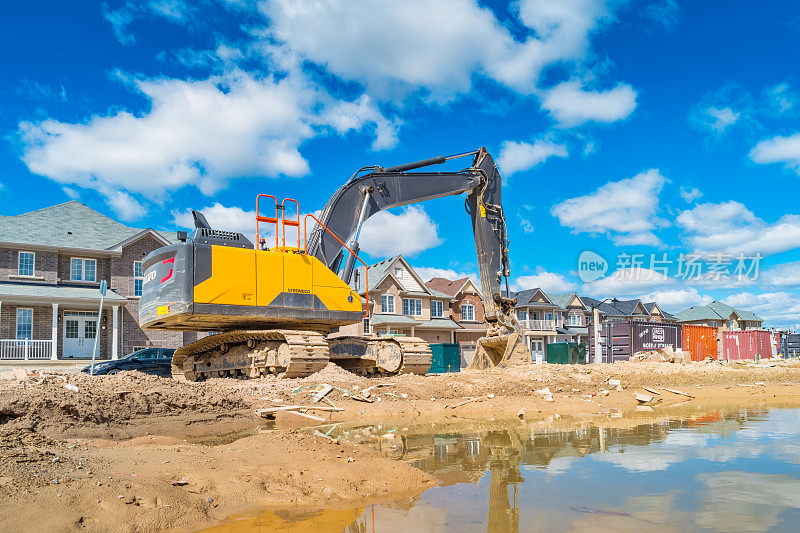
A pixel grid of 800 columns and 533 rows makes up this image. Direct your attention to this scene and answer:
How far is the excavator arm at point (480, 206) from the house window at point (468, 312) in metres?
32.7

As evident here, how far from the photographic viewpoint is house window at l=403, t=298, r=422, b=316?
1818 inches

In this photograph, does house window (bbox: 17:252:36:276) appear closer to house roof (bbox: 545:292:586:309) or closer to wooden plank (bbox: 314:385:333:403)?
wooden plank (bbox: 314:385:333:403)

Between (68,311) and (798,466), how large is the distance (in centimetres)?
3210

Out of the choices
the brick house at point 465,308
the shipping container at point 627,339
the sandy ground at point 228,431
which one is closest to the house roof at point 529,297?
the brick house at point 465,308

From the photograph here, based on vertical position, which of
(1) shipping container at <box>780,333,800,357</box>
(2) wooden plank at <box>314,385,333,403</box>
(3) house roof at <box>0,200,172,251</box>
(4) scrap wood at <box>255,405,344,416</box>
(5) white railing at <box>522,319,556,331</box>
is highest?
(3) house roof at <box>0,200,172,251</box>

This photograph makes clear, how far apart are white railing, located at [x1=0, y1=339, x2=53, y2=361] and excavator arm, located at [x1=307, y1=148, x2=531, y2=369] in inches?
838

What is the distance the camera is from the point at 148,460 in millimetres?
5809

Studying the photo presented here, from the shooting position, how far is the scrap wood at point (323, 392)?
11492 mm

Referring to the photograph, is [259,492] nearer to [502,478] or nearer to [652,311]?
[502,478]

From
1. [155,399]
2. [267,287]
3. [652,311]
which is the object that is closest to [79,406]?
[155,399]

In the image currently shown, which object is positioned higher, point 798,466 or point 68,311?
point 68,311

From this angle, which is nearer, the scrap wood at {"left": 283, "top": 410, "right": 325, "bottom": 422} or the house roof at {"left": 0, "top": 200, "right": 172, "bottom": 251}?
the scrap wood at {"left": 283, "top": 410, "right": 325, "bottom": 422}

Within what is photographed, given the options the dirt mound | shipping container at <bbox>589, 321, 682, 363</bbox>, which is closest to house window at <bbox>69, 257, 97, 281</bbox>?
the dirt mound

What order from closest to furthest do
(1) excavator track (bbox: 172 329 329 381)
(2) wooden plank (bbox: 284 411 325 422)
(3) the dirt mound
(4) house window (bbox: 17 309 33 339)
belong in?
(3) the dirt mound
(2) wooden plank (bbox: 284 411 325 422)
(1) excavator track (bbox: 172 329 329 381)
(4) house window (bbox: 17 309 33 339)
